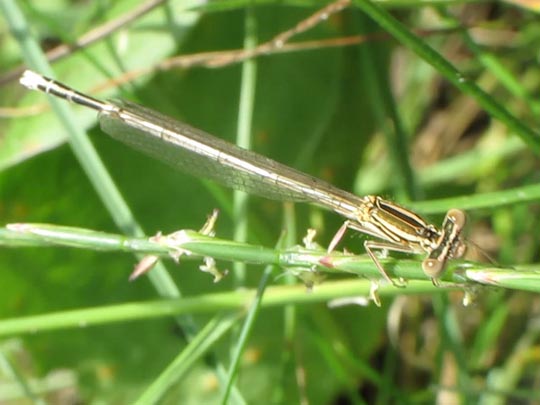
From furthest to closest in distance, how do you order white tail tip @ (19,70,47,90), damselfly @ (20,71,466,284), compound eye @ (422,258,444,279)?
white tail tip @ (19,70,47,90) → damselfly @ (20,71,466,284) → compound eye @ (422,258,444,279)

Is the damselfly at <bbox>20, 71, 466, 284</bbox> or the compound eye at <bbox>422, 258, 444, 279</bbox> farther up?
the damselfly at <bbox>20, 71, 466, 284</bbox>

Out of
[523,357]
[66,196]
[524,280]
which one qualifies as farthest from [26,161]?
[523,357]

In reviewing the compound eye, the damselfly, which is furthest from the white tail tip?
the compound eye

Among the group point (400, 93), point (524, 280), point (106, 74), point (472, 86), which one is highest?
point (400, 93)

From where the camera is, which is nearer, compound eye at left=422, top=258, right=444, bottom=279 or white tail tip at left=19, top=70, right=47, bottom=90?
compound eye at left=422, top=258, right=444, bottom=279

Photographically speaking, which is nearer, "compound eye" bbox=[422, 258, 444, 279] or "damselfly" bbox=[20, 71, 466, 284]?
"compound eye" bbox=[422, 258, 444, 279]

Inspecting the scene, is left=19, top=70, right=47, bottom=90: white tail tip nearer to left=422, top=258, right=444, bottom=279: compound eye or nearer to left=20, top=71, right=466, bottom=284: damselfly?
left=20, top=71, right=466, bottom=284: damselfly

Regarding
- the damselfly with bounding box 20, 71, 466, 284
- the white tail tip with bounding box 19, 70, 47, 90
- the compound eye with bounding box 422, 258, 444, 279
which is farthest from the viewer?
the white tail tip with bounding box 19, 70, 47, 90

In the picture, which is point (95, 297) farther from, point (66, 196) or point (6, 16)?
point (6, 16)
